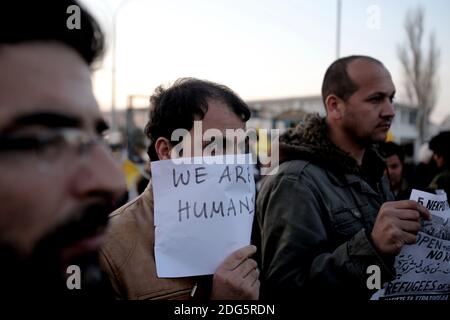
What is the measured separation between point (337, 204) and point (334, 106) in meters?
0.70

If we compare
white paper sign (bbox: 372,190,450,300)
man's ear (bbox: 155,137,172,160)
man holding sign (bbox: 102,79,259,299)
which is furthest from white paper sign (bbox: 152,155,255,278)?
white paper sign (bbox: 372,190,450,300)

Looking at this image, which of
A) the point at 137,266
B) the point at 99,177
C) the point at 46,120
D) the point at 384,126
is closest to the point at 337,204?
the point at 384,126

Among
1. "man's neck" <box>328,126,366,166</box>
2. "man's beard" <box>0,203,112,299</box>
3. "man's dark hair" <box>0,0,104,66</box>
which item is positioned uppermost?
"man's dark hair" <box>0,0,104,66</box>

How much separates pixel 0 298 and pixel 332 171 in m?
1.67

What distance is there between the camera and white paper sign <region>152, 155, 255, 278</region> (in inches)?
52.4

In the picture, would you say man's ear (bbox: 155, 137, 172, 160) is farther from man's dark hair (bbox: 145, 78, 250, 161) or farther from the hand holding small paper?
the hand holding small paper

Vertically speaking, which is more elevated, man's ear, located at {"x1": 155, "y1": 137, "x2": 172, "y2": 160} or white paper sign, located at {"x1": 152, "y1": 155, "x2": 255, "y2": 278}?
man's ear, located at {"x1": 155, "y1": 137, "x2": 172, "y2": 160}

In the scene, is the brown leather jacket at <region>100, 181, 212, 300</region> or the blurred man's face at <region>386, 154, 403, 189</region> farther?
the blurred man's face at <region>386, 154, 403, 189</region>

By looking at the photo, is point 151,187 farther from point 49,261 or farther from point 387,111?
point 387,111

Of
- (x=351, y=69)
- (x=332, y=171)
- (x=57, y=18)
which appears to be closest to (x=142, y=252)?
(x=57, y=18)

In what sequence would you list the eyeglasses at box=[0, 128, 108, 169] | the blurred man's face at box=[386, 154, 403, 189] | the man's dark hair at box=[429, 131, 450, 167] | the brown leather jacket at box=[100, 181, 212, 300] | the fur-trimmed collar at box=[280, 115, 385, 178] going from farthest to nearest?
the blurred man's face at box=[386, 154, 403, 189] < the man's dark hair at box=[429, 131, 450, 167] < the fur-trimmed collar at box=[280, 115, 385, 178] < the brown leather jacket at box=[100, 181, 212, 300] < the eyeglasses at box=[0, 128, 108, 169]

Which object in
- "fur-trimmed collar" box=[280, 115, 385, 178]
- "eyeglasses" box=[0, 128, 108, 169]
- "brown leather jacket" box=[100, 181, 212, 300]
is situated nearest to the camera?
"eyeglasses" box=[0, 128, 108, 169]

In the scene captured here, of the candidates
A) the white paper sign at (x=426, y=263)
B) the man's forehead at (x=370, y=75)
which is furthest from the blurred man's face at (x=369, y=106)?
the white paper sign at (x=426, y=263)
